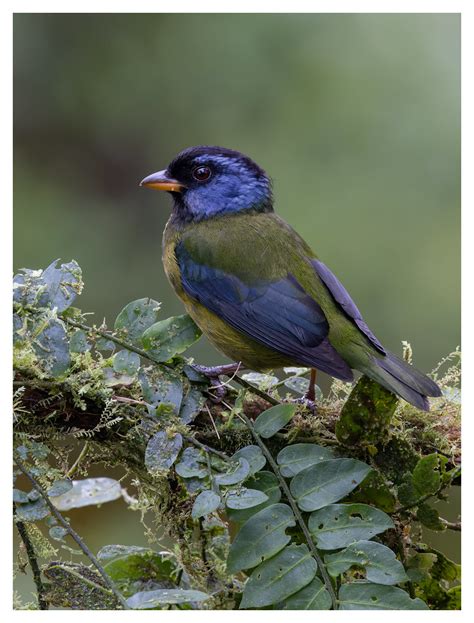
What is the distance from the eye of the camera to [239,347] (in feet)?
10.7

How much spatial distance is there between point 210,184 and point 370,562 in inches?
84.8

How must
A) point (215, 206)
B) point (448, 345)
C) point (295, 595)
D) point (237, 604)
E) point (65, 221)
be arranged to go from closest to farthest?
point (295, 595) → point (237, 604) → point (215, 206) → point (448, 345) → point (65, 221)

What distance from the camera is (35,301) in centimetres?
230

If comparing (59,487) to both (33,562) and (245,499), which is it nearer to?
(33,562)

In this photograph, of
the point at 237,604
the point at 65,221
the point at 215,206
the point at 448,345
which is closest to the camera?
the point at 237,604

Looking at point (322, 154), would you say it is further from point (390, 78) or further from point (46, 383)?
point (46, 383)

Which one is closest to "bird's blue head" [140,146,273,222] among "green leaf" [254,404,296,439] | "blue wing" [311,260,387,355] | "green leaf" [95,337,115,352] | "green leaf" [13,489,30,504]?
"blue wing" [311,260,387,355]

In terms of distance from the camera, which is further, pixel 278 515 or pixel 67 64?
pixel 67 64

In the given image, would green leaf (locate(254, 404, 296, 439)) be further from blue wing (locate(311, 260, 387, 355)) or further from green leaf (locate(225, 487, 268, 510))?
blue wing (locate(311, 260, 387, 355))

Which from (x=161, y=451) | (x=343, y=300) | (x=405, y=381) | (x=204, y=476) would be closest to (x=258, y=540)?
(x=204, y=476)

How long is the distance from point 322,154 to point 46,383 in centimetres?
372

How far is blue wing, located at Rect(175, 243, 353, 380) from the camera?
9.97ft

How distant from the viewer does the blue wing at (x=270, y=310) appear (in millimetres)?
3039

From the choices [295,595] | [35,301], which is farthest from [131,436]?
[295,595]
